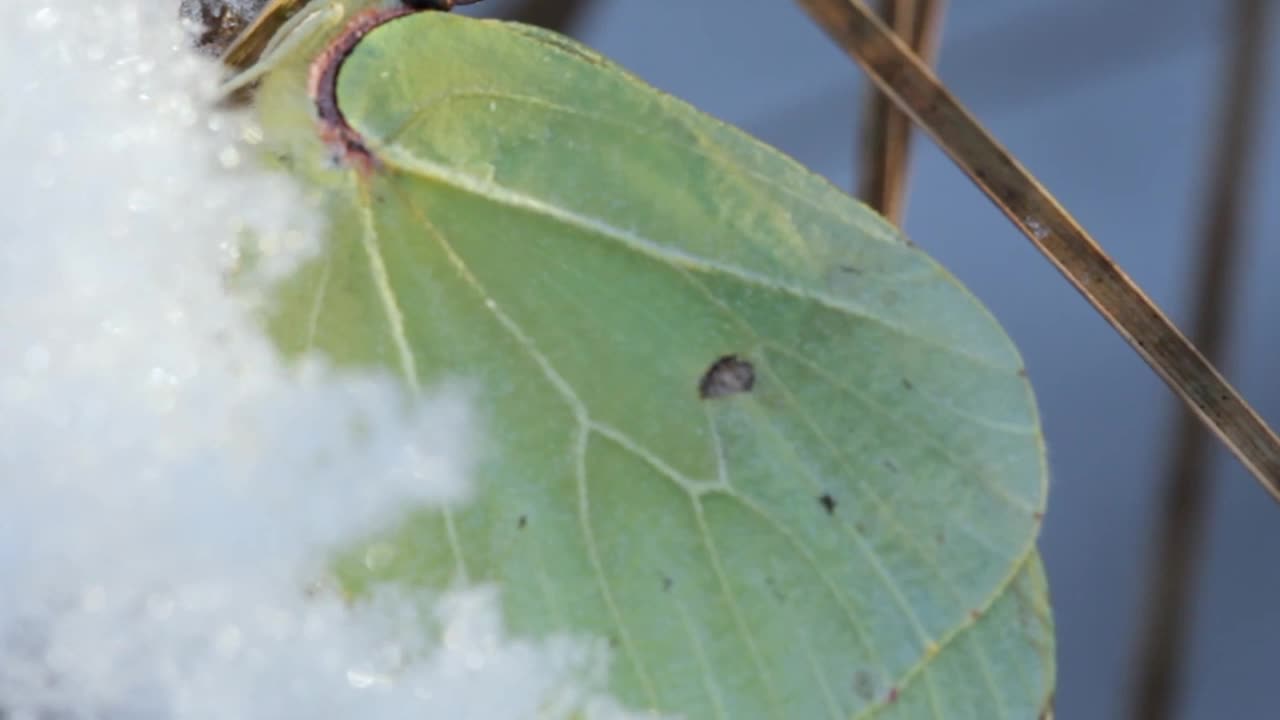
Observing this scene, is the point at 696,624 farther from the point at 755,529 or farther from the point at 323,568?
the point at 323,568

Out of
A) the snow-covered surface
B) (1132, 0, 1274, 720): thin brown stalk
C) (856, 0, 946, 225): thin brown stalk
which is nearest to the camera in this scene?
the snow-covered surface

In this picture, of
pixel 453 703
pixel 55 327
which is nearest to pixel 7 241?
pixel 55 327

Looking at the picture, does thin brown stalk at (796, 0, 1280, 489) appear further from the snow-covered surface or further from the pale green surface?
the snow-covered surface

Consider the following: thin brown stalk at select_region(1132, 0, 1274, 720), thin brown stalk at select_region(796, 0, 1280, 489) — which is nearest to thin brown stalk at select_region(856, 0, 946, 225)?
thin brown stalk at select_region(796, 0, 1280, 489)

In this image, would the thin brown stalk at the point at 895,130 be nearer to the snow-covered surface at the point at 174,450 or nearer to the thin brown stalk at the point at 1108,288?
the thin brown stalk at the point at 1108,288

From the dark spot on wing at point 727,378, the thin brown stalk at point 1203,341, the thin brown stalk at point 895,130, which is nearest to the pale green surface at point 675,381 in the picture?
the dark spot on wing at point 727,378

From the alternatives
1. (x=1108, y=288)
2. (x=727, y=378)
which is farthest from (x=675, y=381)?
(x=1108, y=288)
